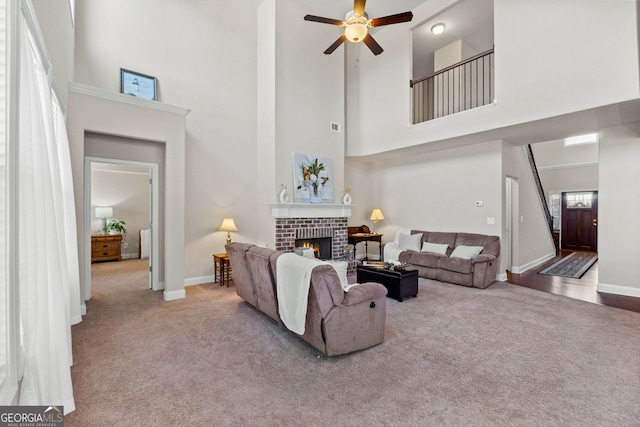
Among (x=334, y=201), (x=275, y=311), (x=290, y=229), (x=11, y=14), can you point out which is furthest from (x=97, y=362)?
(x=334, y=201)

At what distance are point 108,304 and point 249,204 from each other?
285 cm

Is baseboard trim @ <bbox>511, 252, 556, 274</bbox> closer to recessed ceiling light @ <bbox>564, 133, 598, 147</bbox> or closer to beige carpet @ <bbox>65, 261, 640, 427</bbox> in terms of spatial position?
beige carpet @ <bbox>65, 261, 640, 427</bbox>

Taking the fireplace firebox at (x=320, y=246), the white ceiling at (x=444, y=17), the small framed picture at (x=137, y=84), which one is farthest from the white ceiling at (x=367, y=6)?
the fireplace firebox at (x=320, y=246)

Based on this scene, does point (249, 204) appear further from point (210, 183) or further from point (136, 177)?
point (136, 177)

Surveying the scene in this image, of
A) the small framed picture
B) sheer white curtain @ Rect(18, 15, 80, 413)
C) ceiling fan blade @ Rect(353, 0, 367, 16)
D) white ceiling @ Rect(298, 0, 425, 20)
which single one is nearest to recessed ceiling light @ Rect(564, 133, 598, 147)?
white ceiling @ Rect(298, 0, 425, 20)

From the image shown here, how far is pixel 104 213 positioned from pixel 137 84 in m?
4.31

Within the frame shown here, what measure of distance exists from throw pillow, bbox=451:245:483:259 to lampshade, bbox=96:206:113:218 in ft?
27.1

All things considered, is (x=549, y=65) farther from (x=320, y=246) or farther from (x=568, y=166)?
(x=568, y=166)

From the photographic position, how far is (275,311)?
339 centimetres

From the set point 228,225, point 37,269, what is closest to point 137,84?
point 228,225

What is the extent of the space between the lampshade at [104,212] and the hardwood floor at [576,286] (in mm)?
9364

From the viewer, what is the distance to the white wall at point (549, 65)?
150 inches

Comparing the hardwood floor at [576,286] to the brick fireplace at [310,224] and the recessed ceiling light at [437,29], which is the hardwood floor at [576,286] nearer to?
the brick fireplace at [310,224]

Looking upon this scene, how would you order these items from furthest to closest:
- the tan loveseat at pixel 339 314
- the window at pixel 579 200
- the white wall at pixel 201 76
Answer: the window at pixel 579 200 < the white wall at pixel 201 76 < the tan loveseat at pixel 339 314
